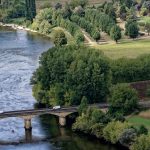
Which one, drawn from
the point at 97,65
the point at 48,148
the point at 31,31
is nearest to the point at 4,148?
the point at 48,148

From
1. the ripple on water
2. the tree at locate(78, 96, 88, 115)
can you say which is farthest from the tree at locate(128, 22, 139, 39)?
the tree at locate(78, 96, 88, 115)

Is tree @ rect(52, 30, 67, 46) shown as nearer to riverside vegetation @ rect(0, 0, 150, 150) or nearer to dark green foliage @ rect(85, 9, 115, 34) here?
dark green foliage @ rect(85, 9, 115, 34)

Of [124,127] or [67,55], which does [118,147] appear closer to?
[124,127]

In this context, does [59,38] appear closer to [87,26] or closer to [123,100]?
[87,26]

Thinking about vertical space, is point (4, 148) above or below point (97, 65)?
below

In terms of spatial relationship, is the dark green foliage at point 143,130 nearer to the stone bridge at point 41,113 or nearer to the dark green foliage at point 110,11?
the stone bridge at point 41,113

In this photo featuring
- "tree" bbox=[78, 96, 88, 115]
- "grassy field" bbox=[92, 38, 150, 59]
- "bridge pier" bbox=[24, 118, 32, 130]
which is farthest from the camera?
"grassy field" bbox=[92, 38, 150, 59]
